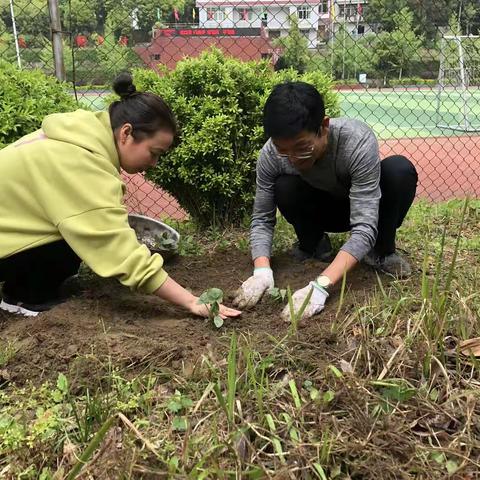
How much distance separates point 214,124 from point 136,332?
1547 millimetres

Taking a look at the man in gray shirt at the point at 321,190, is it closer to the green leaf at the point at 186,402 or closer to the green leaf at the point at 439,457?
the green leaf at the point at 186,402

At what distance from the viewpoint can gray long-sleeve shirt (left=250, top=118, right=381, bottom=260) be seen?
2217 mm

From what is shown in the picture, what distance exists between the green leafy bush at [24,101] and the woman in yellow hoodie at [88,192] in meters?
0.73

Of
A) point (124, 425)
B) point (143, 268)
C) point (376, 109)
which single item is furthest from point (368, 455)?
point (376, 109)

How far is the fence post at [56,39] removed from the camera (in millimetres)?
3605

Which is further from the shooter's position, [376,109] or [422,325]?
[376,109]

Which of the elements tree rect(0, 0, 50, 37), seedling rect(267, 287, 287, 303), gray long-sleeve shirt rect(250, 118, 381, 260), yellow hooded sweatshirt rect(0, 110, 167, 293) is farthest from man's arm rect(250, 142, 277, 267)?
tree rect(0, 0, 50, 37)

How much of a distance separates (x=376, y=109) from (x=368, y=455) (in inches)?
648

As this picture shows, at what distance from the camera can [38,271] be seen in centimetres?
219

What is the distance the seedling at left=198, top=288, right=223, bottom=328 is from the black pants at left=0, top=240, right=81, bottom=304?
1.87ft

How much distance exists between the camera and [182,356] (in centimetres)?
172

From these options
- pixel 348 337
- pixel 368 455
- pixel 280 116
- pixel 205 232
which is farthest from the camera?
pixel 205 232

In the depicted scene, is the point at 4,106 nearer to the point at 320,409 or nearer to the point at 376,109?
the point at 320,409

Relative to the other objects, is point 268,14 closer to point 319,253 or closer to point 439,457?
point 319,253
